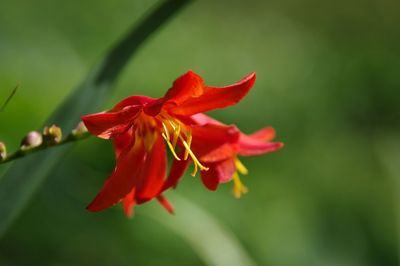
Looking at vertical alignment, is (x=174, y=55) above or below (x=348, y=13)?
above

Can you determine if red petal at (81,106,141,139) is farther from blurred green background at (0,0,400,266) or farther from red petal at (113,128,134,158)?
blurred green background at (0,0,400,266)

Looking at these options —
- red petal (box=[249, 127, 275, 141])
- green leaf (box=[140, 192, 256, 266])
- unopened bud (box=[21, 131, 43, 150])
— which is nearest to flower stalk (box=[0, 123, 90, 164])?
unopened bud (box=[21, 131, 43, 150])

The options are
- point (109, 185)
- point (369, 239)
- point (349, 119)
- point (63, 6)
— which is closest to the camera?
point (109, 185)

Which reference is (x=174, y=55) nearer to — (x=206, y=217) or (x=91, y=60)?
(x=91, y=60)

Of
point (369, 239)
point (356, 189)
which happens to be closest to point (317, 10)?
point (356, 189)

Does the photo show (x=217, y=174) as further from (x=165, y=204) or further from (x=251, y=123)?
(x=251, y=123)

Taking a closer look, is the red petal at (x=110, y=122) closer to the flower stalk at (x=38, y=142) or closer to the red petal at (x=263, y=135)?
the flower stalk at (x=38, y=142)

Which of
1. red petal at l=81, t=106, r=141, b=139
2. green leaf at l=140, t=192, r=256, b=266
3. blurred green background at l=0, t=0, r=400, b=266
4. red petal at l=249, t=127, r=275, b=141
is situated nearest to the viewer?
red petal at l=81, t=106, r=141, b=139
